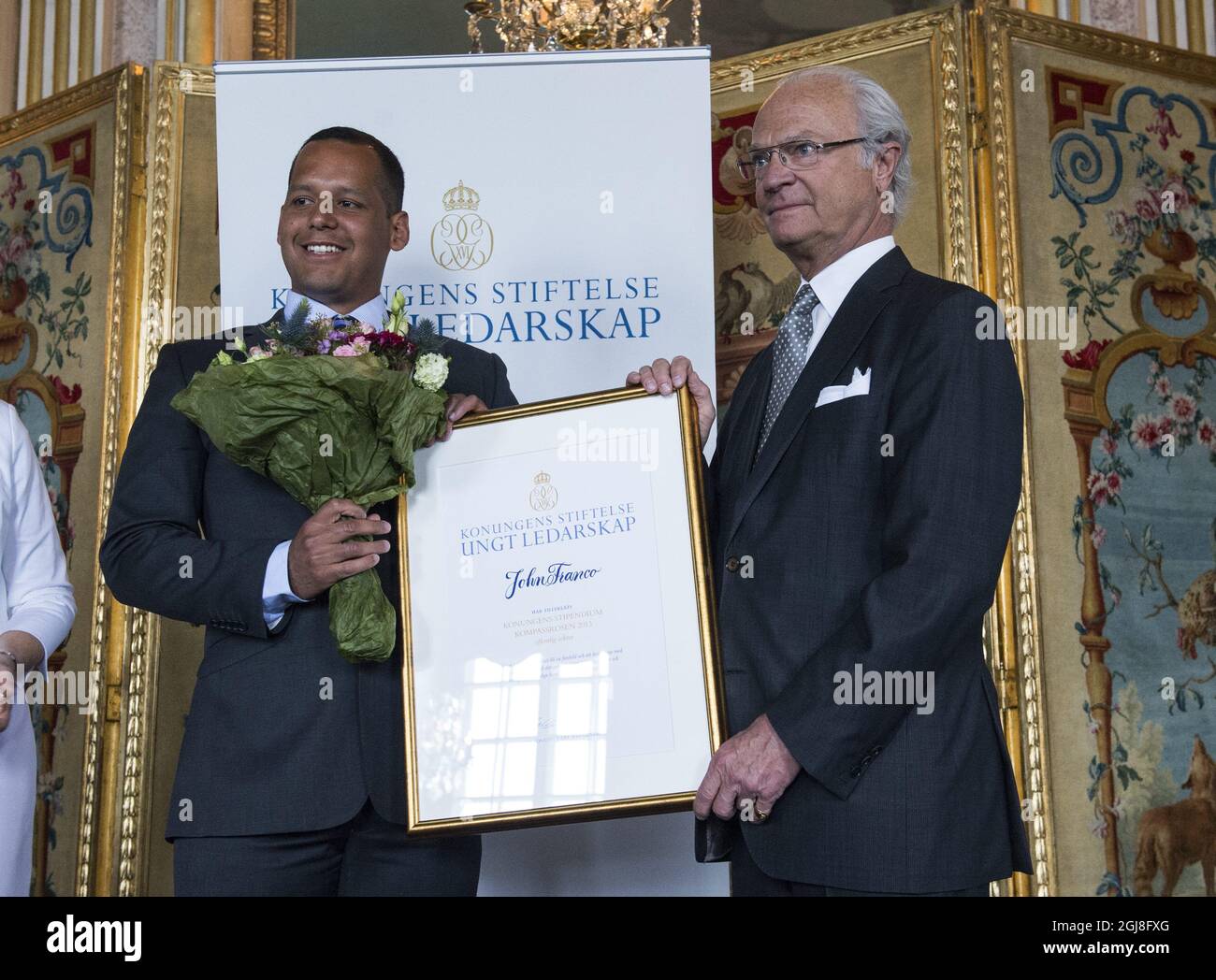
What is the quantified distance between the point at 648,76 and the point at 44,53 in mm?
3279

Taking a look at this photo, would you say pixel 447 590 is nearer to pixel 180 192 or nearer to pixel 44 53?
pixel 180 192

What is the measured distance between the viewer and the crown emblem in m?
3.72

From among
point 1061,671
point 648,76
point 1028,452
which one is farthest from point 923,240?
point 1061,671

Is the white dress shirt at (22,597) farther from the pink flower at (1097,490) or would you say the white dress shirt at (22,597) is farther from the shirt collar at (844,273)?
the pink flower at (1097,490)

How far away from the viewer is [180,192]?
4.49 meters

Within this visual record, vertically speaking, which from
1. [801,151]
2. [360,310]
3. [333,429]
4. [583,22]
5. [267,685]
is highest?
[583,22]

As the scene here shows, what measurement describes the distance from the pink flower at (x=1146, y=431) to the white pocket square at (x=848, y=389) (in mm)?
2011

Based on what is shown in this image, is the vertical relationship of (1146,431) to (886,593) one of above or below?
above

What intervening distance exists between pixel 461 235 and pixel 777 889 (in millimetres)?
1892

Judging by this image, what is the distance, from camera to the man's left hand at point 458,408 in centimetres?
275

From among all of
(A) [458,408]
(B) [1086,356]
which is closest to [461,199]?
(A) [458,408]

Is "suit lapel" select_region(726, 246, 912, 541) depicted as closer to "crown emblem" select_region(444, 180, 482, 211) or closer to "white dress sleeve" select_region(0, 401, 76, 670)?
"white dress sleeve" select_region(0, 401, 76, 670)

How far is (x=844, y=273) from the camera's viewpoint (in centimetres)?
267

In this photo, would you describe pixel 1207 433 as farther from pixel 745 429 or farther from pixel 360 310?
pixel 360 310
